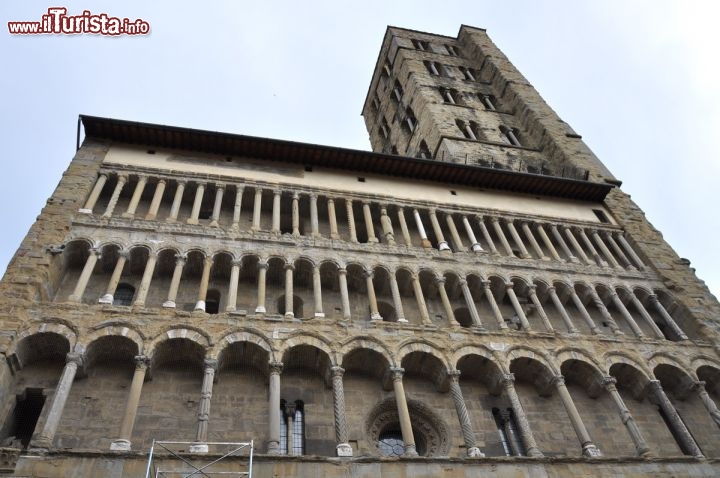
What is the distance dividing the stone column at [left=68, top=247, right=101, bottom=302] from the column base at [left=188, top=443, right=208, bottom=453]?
17.1 feet

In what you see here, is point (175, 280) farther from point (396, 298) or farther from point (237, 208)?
point (396, 298)

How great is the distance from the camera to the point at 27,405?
43.3ft

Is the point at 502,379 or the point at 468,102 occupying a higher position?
the point at 468,102

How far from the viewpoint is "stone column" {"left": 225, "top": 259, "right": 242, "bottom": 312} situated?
15.4 m

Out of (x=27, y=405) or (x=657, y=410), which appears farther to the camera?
(x=657, y=410)

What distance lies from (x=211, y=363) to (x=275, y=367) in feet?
4.98

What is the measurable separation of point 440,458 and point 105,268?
10.8m

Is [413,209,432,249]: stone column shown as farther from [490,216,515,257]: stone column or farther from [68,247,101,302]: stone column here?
[68,247,101,302]: stone column

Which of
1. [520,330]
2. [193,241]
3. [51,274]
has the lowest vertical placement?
[520,330]

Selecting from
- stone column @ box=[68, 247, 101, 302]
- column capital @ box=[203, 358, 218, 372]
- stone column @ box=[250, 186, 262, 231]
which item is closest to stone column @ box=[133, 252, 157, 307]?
stone column @ box=[68, 247, 101, 302]

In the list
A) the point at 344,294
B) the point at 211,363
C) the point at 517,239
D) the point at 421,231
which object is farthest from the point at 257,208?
the point at 517,239

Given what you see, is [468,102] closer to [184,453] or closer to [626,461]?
[626,461]

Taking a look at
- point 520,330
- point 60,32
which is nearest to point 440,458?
point 520,330

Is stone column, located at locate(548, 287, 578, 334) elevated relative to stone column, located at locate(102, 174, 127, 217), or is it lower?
lower
